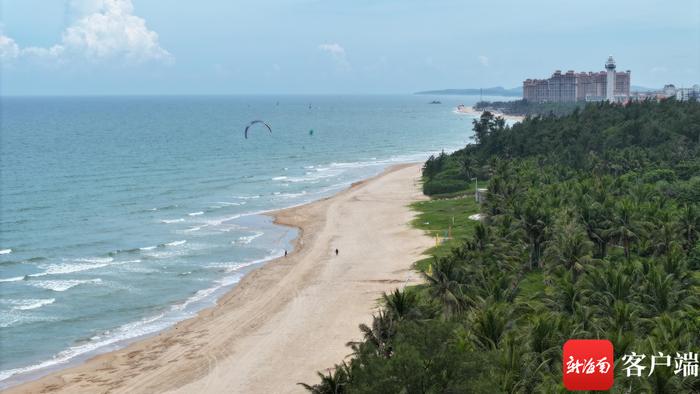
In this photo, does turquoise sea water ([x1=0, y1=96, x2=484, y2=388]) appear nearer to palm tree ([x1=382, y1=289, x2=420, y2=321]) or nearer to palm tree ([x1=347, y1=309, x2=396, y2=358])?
palm tree ([x1=347, y1=309, x2=396, y2=358])

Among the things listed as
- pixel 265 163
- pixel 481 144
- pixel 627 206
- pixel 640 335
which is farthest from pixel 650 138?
pixel 640 335

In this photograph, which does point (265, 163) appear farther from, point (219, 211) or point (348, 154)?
point (219, 211)

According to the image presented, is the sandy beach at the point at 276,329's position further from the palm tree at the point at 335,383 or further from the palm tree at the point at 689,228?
the palm tree at the point at 689,228

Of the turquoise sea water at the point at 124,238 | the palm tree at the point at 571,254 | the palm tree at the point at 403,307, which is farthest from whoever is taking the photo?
the turquoise sea water at the point at 124,238

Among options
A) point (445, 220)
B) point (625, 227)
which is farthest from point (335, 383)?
point (445, 220)

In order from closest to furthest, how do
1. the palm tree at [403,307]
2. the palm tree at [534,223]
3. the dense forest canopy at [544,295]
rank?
the dense forest canopy at [544,295]
the palm tree at [403,307]
the palm tree at [534,223]

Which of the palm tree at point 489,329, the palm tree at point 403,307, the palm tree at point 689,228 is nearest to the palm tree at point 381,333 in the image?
the palm tree at point 403,307

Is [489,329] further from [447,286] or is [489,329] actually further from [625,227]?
[625,227]

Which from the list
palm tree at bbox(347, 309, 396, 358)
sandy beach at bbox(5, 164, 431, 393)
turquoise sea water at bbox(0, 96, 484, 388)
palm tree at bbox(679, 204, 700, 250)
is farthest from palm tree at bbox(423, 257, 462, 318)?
palm tree at bbox(679, 204, 700, 250)
